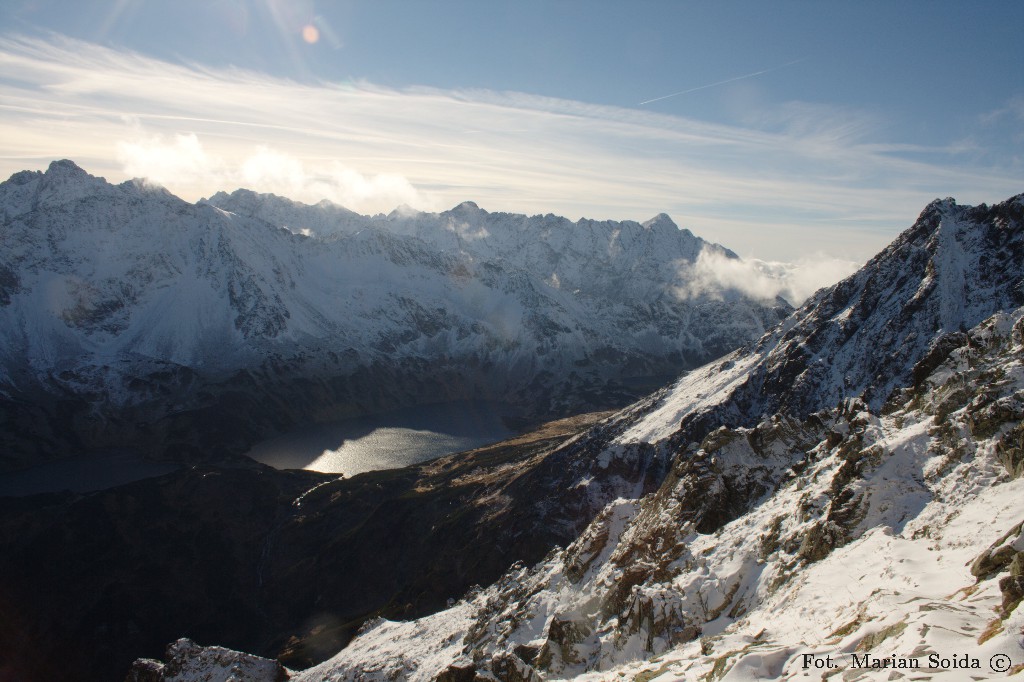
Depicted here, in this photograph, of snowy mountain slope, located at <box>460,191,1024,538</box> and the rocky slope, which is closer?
snowy mountain slope, located at <box>460,191,1024,538</box>

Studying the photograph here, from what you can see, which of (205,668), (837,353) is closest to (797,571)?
(205,668)

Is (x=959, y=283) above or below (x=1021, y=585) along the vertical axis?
above

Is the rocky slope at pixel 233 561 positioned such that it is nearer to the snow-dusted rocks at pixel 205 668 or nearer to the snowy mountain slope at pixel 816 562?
the snow-dusted rocks at pixel 205 668

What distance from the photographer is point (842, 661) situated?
18.8 meters

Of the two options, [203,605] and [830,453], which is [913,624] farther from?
[203,605]

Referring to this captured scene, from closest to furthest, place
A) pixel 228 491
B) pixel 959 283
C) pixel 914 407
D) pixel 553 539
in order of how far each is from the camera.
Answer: pixel 914 407, pixel 959 283, pixel 553 539, pixel 228 491

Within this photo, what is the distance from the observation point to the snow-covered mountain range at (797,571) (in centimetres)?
1933

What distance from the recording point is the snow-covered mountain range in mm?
19328

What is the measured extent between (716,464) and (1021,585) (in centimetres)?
3393

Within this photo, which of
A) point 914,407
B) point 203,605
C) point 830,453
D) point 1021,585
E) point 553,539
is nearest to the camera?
point 1021,585

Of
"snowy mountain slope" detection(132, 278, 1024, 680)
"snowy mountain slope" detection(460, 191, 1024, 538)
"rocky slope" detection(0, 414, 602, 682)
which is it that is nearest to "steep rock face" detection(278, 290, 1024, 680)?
"snowy mountain slope" detection(132, 278, 1024, 680)

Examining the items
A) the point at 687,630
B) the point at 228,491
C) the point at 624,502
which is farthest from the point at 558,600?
the point at 228,491

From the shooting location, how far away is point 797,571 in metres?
28.9

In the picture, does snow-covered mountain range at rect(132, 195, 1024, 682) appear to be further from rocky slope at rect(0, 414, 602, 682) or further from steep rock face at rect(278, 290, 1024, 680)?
rocky slope at rect(0, 414, 602, 682)
